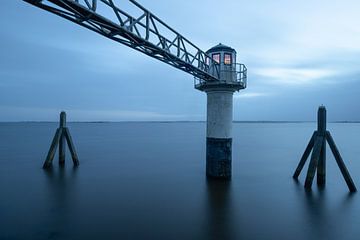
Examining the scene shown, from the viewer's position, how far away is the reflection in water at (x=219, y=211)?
9.09 meters

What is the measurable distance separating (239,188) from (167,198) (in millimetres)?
4678

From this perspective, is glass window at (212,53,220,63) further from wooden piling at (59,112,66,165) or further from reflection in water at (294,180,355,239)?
wooden piling at (59,112,66,165)

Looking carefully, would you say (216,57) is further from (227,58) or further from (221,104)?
(221,104)

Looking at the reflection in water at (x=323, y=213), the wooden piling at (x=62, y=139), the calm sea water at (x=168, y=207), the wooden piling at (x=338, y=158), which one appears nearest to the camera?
the calm sea water at (x=168, y=207)

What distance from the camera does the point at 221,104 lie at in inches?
516

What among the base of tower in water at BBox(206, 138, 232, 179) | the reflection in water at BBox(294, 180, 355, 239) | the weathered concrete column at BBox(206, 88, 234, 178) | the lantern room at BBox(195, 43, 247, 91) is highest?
the lantern room at BBox(195, 43, 247, 91)

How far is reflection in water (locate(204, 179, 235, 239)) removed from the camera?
29.8 feet

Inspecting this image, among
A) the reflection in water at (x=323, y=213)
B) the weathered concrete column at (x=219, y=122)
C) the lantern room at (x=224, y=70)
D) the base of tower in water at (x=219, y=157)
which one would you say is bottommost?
the reflection in water at (x=323, y=213)

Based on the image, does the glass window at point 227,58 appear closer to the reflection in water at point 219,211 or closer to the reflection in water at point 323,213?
the reflection in water at point 219,211

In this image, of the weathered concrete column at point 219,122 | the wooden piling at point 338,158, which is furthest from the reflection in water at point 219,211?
the wooden piling at point 338,158

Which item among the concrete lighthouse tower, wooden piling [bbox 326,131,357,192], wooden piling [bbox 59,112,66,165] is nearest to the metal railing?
the concrete lighthouse tower

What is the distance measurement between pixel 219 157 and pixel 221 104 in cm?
308

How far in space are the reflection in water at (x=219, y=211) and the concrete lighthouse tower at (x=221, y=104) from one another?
1.22 m

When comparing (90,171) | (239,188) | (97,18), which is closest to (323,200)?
(239,188)
